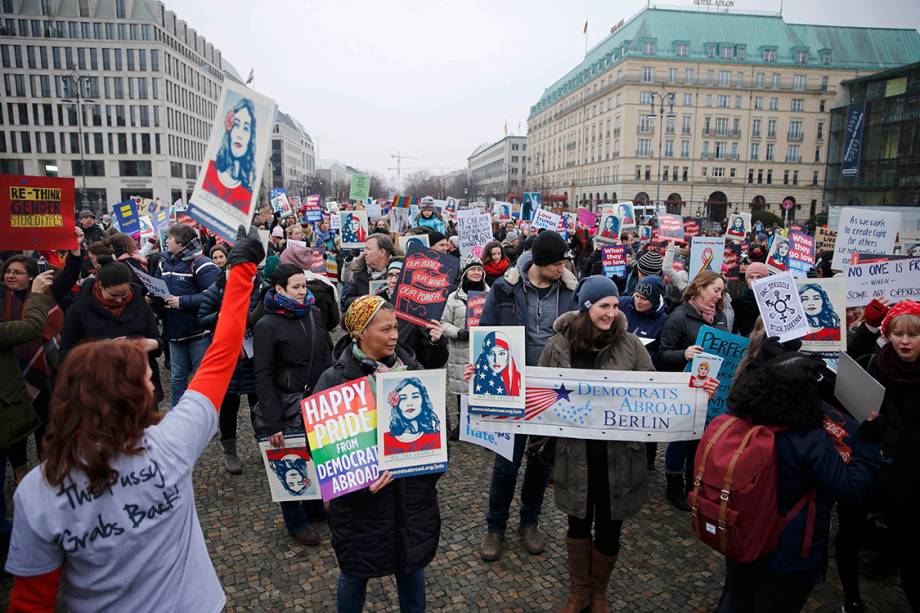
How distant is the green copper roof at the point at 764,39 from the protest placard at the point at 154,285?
7771 cm

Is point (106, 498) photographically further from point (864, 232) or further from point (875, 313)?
point (864, 232)

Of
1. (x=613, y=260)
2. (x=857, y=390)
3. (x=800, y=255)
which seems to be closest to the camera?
(x=857, y=390)

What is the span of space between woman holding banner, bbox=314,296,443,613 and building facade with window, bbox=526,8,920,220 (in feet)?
253

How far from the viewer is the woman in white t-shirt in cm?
168

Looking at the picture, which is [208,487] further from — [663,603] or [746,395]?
[746,395]

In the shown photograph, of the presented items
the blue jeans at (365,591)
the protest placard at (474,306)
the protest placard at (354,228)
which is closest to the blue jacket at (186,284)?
the protest placard at (474,306)

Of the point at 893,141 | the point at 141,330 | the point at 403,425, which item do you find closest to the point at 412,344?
the point at 403,425

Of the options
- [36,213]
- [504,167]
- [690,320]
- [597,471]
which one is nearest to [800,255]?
[690,320]

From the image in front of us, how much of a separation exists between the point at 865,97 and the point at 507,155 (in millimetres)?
90602

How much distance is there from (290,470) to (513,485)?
5.25 feet

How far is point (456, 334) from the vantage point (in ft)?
18.9

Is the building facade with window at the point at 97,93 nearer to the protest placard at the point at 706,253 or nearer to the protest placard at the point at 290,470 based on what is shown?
the protest placard at the point at 706,253

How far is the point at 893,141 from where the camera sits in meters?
50.7

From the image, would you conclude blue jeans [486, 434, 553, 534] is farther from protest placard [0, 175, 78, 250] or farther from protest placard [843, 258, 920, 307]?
protest placard [0, 175, 78, 250]
